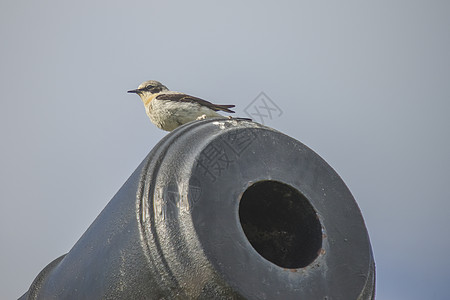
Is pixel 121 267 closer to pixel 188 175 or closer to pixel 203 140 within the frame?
pixel 188 175

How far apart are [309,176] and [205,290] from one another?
119cm

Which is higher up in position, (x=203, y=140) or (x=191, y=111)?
(x=191, y=111)

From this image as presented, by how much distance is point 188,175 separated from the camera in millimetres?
3682

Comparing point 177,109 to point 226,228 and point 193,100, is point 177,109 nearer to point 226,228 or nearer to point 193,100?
point 193,100

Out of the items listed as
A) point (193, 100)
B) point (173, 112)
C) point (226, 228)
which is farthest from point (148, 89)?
point (226, 228)

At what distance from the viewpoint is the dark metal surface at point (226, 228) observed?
3.37 metres

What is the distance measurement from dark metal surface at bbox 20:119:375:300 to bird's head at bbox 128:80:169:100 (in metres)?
5.73

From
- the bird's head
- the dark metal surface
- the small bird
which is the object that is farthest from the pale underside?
the dark metal surface

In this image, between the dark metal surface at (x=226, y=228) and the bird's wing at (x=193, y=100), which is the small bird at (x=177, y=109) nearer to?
the bird's wing at (x=193, y=100)

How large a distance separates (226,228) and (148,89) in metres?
6.93

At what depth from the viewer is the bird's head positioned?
9.98 metres

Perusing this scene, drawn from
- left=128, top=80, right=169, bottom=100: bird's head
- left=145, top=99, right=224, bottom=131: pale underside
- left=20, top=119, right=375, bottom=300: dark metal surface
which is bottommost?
left=20, top=119, right=375, bottom=300: dark metal surface

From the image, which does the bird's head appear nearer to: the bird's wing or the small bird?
the small bird

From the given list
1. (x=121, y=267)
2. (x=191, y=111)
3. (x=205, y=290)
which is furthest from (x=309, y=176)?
(x=191, y=111)
